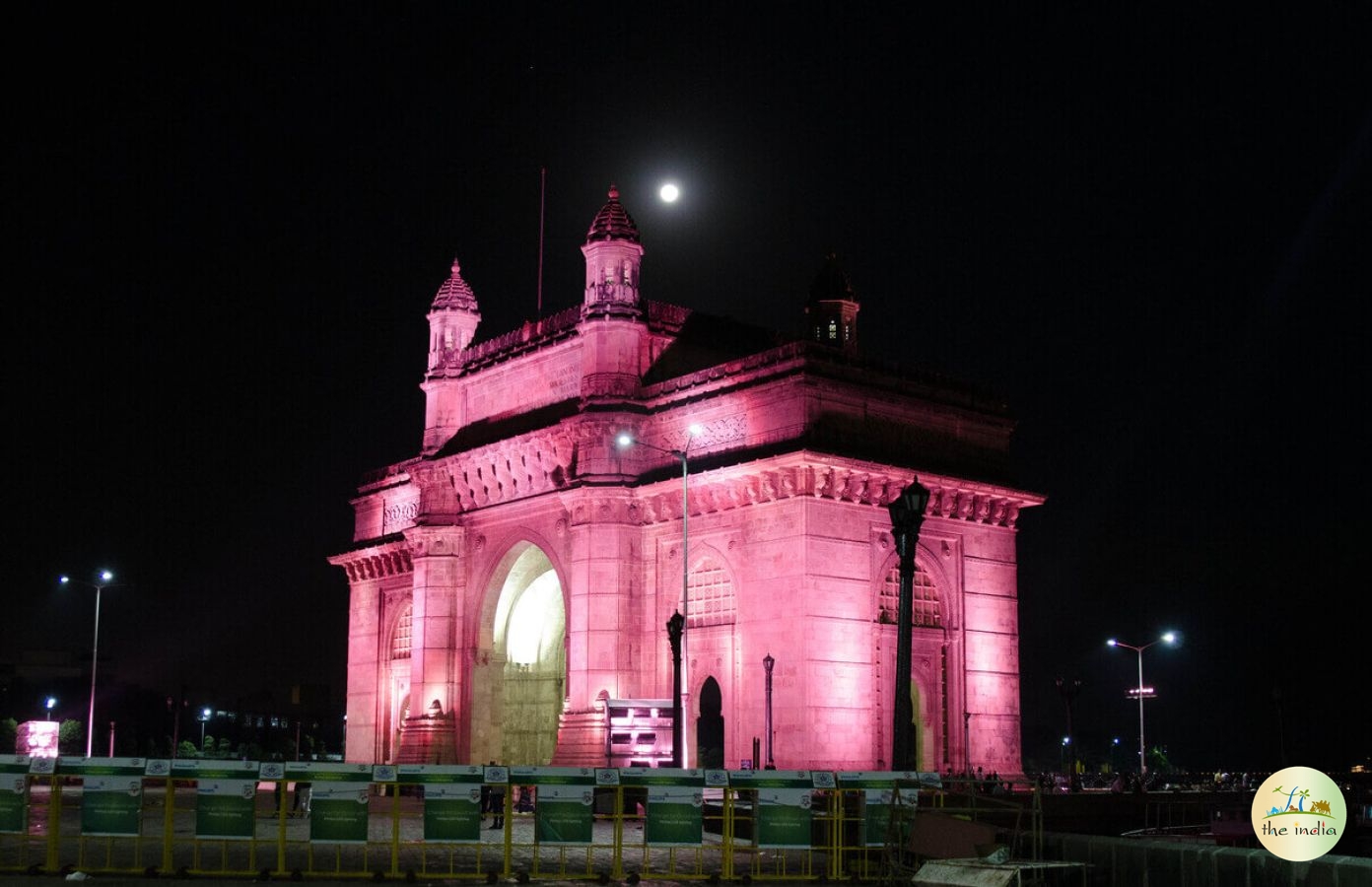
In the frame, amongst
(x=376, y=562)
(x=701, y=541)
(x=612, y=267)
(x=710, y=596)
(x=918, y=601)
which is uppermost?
(x=612, y=267)

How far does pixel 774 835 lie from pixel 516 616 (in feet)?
116

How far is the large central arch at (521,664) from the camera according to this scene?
58.3m

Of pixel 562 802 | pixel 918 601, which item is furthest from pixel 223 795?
pixel 918 601

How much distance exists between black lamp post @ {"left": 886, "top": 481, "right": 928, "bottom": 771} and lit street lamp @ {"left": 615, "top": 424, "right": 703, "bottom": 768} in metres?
13.8

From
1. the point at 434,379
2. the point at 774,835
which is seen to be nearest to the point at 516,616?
the point at 434,379

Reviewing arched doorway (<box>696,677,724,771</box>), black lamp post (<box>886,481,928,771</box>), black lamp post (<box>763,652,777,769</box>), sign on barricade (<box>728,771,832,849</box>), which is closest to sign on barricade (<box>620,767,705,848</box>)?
sign on barricade (<box>728,771,832,849</box>)

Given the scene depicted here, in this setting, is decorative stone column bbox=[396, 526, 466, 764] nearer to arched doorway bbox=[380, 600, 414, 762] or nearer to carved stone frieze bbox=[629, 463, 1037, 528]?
arched doorway bbox=[380, 600, 414, 762]

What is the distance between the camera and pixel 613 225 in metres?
53.6

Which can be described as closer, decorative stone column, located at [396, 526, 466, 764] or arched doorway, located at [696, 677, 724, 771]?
decorative stone column, located at [396, 526, 466, 764]

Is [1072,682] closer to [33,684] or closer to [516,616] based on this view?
[516,616]

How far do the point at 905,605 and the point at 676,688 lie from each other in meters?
14.4

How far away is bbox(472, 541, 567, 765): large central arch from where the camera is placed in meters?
58.3

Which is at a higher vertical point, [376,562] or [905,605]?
[376,562]

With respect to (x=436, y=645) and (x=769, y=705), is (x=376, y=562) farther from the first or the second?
(x=769, y=705)
